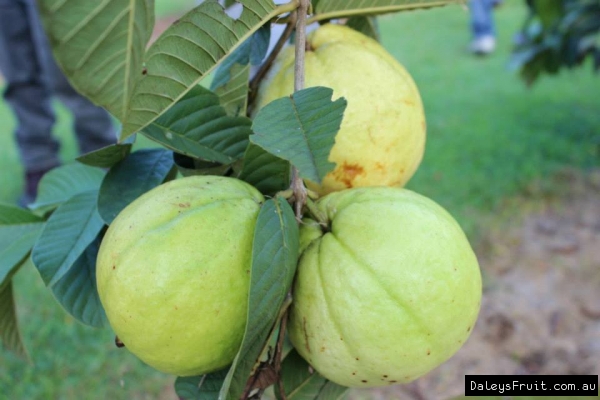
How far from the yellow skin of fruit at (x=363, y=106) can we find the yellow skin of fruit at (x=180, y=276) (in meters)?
0.19

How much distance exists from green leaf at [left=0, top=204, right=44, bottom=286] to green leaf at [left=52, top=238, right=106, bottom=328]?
0.13 m

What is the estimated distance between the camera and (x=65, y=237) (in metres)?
0.85

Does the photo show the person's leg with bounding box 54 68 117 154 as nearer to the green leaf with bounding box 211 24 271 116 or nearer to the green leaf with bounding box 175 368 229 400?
the green leaf with bounding box 211 24 271 116

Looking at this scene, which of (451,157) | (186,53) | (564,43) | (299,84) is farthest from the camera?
(451,157)

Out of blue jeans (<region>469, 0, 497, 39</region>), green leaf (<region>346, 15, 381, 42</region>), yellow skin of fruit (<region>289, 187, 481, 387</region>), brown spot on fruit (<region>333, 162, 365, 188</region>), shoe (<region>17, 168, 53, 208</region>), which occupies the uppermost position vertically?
green leaf (<region>346, 15, 381, 42</region>)

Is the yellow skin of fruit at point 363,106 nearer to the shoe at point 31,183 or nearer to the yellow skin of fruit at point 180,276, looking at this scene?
the yellow skin of fruit at point 180,276

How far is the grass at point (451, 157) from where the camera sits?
2387mm

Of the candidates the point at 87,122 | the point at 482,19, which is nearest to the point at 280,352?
the point at 87,122

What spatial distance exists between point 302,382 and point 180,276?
1.13 feet

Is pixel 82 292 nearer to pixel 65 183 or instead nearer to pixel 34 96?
pixel 65 183

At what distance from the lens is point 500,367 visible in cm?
250

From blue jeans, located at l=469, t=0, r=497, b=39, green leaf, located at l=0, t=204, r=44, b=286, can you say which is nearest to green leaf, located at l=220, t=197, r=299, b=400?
green leaf, located at l=0, t=204, r=44, b=286

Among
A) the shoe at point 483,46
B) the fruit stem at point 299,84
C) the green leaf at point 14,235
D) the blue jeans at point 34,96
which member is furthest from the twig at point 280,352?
the shoe at point 483,46

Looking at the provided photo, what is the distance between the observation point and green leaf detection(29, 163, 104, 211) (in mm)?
1056
